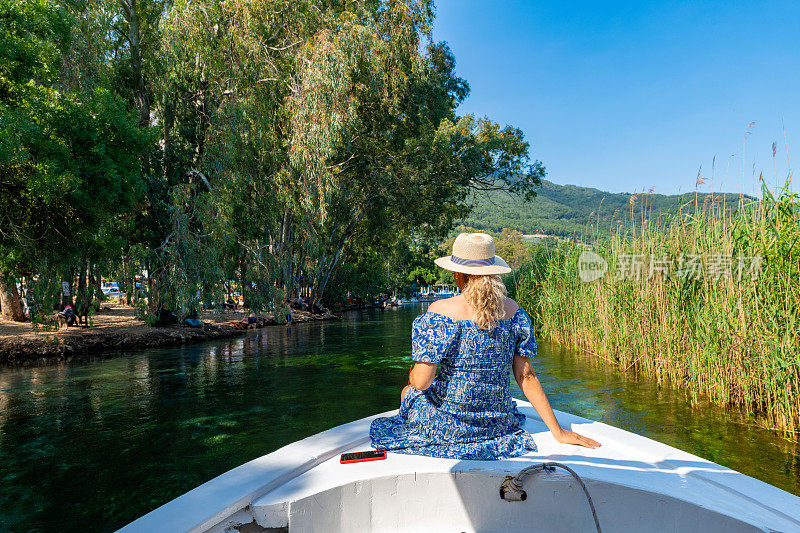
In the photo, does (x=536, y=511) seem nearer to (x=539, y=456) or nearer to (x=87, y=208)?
(x=539, y=456)

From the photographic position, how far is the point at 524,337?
2363mm

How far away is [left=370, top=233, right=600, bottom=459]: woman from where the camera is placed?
2.22 meters

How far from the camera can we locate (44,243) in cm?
994

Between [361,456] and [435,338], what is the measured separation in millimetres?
611

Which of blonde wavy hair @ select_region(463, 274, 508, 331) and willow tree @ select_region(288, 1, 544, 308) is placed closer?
blonde wavy hair @ select_region(463, 274, 508, 331)

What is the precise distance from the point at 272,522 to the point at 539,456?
1.16 m

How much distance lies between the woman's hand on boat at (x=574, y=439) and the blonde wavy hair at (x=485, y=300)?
646 mm

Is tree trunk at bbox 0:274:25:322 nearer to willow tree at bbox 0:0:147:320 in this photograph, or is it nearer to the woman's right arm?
willow tree at bbox 0:0:147:320

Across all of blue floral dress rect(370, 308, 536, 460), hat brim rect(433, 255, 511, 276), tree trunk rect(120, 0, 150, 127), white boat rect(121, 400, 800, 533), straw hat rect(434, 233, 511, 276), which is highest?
tree trunk rect(120, 0, 150, 127)

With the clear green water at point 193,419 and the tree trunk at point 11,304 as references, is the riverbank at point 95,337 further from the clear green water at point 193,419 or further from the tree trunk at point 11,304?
the clear green water at point 193,419

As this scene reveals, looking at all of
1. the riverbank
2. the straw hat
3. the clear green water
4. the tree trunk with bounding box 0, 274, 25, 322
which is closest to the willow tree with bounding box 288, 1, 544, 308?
the riverbank

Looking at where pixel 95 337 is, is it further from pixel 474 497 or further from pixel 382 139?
pixel 474 497

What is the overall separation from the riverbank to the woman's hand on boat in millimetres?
11527

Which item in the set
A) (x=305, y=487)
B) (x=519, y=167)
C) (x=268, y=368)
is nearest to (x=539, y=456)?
(x=305, y=487)
